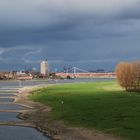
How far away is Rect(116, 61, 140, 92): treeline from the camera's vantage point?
12318 cm

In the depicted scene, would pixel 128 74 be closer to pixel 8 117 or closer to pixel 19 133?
pixel 8 117

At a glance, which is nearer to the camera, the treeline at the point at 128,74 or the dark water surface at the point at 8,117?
the dark water surface at the point at 8,117

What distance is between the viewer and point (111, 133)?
44438 millimetres

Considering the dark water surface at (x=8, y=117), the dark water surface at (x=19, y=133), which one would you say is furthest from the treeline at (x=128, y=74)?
the dark water surface at (x=19, y=133)

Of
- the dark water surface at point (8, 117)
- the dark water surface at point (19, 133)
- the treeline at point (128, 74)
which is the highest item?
the treeline at point (128, 74)

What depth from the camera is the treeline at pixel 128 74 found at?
123175 millimetres

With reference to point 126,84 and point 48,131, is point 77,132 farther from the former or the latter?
point 126,84

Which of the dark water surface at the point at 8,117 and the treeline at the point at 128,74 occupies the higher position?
the treeline at the point at 128,74

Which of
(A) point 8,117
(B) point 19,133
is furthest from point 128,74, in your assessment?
(B) point 19,133

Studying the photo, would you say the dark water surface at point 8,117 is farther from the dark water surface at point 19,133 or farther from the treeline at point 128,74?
the treeline at point 128,74

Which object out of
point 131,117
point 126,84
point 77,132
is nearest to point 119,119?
point 131,117

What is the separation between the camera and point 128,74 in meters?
125

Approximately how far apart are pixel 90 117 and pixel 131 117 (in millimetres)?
5003

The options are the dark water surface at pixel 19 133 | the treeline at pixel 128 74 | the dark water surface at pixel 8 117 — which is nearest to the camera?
the dark water surface at pixel 19 133
